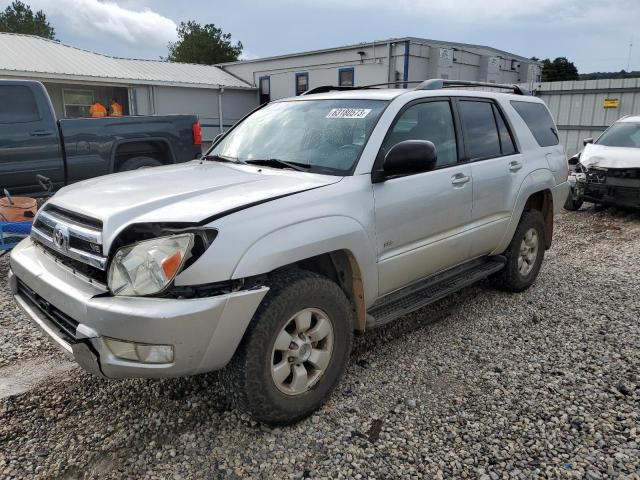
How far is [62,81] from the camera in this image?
17.7 meters

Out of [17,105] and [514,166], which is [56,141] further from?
[514,166]

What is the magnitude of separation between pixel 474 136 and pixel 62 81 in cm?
1777

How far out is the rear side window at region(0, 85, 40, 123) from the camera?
7004mm

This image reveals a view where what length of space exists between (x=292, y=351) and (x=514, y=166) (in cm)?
284

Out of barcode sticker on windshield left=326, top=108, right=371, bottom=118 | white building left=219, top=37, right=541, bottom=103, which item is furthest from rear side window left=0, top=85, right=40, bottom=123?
white building left=219, top=37, right=541, bottom=103

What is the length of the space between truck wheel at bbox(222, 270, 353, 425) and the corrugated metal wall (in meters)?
14.3

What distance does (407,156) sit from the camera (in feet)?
9.92

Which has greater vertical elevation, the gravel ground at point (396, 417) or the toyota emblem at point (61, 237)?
the toyota emblem at point (61, 237)

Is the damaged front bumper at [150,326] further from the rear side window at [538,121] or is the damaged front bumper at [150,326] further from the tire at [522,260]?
the rear side window at [538,121]

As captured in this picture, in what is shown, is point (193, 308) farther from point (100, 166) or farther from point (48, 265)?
point (100, 166)

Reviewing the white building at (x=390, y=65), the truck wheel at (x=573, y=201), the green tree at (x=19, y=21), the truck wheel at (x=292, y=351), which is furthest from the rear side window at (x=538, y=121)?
the green tree at (x=19, y=21)

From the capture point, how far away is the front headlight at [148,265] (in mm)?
2270

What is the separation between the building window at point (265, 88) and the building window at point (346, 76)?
467cm

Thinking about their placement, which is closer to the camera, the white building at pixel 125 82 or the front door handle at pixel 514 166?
the front door handle at pixel 514 166
